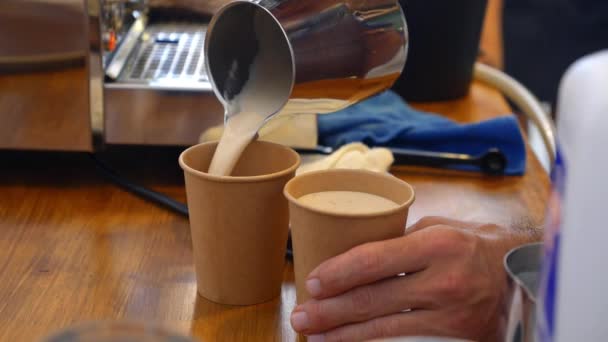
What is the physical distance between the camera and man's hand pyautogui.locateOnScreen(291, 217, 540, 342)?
0.58 m

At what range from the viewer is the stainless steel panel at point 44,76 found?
91 centimetres

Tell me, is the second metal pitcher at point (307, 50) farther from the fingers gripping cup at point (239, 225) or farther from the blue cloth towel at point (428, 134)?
the blue cloth towel at point (428, 134)

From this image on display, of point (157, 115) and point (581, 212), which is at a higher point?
point (581, 212)

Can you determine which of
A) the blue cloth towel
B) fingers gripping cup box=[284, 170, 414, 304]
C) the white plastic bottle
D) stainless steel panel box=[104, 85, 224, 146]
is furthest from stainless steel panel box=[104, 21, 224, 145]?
the white plastic bottle

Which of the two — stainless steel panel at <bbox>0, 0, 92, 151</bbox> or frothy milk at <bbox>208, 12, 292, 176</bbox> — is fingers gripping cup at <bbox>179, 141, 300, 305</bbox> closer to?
frothy milk at <bbox>208, 12, 292, 176</bbox>

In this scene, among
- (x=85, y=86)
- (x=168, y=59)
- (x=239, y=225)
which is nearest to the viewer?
(x=239, y=225)

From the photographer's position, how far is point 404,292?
592 mm

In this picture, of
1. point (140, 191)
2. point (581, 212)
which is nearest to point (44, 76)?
point (140, 191)

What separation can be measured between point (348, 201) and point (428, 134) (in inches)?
20.3

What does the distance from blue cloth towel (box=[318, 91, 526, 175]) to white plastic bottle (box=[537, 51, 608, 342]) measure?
73cm

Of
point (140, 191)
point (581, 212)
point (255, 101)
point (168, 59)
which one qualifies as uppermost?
point (581, 212)

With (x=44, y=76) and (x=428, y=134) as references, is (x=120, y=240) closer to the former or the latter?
(x=44, y=76)

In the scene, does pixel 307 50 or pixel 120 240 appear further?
pixel 120 240

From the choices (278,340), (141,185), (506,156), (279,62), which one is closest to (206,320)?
(278,340)
